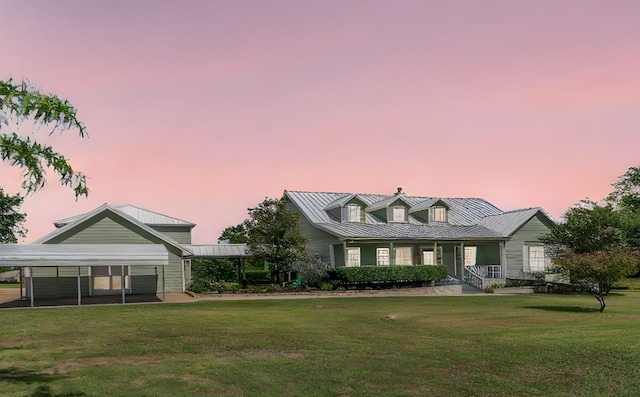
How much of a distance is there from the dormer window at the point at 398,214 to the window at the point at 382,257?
404 cm

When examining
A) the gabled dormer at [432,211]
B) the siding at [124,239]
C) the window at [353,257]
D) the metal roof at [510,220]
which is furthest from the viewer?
the gabled dormer at [432,211]

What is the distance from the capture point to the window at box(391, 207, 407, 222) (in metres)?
45.6

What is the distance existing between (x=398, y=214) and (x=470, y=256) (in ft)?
21.3

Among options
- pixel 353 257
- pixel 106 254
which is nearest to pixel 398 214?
pixel 353 257

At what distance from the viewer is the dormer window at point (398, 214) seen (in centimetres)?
4559

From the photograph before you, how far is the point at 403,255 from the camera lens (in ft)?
141

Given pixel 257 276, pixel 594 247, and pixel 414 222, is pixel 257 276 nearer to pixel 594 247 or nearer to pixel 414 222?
pixel 414 222

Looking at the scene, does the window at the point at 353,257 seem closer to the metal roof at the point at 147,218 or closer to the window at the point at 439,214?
the window at the point at 439,214

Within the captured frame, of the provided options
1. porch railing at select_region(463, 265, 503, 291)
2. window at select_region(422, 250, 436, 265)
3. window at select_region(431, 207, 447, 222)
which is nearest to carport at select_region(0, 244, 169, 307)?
window at select_region(422, 250, 436, 265)

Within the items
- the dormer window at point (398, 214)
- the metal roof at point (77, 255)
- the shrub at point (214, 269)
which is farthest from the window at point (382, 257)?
the metal roof at point (77, 255)

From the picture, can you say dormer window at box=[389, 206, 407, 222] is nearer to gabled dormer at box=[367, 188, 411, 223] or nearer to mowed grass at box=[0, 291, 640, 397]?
gabled dormer at box=[367, 188, 411, 223]

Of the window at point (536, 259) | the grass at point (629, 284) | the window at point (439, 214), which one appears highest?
the window at point (439, 214)

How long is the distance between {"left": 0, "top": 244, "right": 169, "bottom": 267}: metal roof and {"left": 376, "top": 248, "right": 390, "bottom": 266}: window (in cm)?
1592

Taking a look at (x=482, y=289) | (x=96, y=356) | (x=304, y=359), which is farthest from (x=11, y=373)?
(x=482, y=289)
